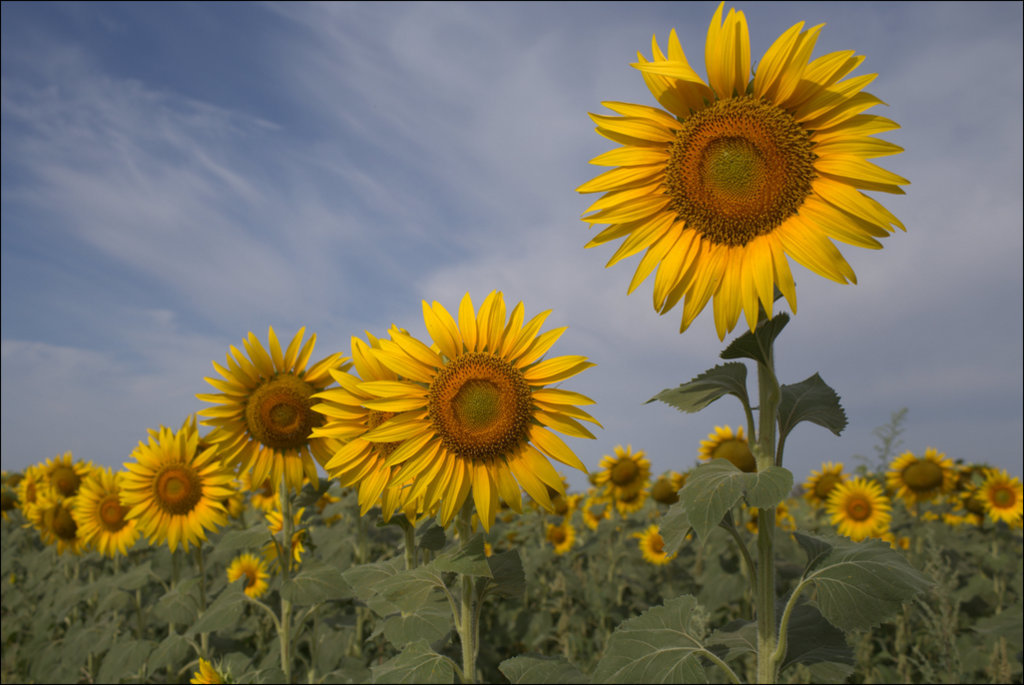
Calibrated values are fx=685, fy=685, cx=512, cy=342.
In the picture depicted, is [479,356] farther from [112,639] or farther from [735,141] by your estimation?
[112,639]

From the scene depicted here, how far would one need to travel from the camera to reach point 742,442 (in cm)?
786

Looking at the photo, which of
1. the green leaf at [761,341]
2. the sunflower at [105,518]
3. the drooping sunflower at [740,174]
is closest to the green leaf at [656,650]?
the green leaf at [761,341]

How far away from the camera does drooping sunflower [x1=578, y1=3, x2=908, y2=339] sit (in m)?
2.30

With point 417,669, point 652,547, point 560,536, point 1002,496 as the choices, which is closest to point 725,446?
point 652,547

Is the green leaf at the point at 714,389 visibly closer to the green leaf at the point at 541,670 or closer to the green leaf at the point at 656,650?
the green leaf at the point at 656,650

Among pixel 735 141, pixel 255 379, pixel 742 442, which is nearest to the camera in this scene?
pixel 735 141

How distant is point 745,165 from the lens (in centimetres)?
241

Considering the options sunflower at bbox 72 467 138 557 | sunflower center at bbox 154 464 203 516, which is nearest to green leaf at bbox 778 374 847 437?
sunflower center at bbox 154 464 203 516

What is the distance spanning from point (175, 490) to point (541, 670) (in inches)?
175

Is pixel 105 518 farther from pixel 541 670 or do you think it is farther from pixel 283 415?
pixel 541 670

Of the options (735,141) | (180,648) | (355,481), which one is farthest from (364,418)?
(180,648)

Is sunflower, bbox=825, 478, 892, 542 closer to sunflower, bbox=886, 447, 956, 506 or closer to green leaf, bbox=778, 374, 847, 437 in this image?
sunflower, bbox=886, 447, 956, 506

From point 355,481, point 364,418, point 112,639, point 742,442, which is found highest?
point 742,442

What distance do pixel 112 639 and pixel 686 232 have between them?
6748 mm
